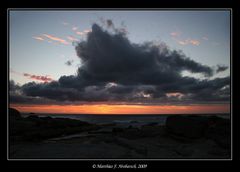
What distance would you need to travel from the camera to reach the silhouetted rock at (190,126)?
10938mm

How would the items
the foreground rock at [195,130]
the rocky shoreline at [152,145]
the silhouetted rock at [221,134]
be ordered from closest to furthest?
the rocky shoreline at [152,145] < the silhouetted rock at [221,134] < the foreground rock at [195,130]

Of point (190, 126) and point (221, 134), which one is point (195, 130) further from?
point (221, 134)

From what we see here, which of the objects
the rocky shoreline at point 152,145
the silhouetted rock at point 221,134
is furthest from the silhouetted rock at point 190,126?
the silhouetted rock at point 221,134

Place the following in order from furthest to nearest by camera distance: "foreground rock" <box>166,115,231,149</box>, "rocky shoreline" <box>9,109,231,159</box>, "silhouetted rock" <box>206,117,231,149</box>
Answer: "foreground rock" <box>166,115,231,149</box>, "silhouetted rock" <box>206,117,231,149</box>, "rocky shoreline" <box>9,109,231,159</box>

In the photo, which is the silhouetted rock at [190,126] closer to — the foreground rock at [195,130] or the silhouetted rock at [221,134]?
the foreground rock at [195,130]

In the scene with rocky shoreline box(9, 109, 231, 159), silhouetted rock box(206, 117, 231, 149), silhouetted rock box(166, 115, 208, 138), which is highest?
silhouetted rock box(166, 115, 208, 138)

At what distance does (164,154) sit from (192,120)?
3.30m

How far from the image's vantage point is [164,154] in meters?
8.74

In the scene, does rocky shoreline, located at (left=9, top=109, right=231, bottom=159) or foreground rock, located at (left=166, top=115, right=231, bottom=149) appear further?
foreground rock, located at (left=166, top=115, right=231, bottom=149)

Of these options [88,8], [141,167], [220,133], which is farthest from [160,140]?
[88,8]

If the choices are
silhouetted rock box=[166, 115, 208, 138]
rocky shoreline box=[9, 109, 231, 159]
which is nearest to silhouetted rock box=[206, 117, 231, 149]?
rocky shoreline box=[9, 109, 231, 159]

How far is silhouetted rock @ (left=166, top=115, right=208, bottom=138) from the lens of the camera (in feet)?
35.9

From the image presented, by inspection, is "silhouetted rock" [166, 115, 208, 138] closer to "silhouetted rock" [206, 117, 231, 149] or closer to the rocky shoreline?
the rocky shoreline

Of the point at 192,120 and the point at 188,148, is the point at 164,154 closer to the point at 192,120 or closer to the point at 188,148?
the point at 188,148
